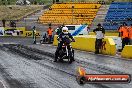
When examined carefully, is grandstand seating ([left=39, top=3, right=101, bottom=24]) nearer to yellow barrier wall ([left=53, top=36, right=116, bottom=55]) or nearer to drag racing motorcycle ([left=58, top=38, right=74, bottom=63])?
yellow barrier wall ([left=53, top=36, right=116, bottom=55])

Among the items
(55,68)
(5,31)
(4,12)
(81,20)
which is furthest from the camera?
(4,12)

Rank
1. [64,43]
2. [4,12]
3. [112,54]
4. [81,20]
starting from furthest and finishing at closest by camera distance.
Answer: [4,12]
[81,20]
[112,54]
[64,43]

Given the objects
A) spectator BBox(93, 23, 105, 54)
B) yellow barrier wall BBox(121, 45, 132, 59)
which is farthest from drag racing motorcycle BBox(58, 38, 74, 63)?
spectator BBox(93, 23, 105, 54)

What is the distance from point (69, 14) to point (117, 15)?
798 cm

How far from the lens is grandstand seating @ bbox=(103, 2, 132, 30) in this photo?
2074 inches

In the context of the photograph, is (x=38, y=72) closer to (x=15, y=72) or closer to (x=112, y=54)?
(x=15, y=72)

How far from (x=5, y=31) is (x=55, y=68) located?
3394cm

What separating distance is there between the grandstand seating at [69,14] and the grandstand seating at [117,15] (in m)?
2.67

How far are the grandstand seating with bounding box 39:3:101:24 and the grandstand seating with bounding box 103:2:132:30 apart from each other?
267 cm

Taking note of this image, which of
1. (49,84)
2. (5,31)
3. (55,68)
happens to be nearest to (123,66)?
(55,68)

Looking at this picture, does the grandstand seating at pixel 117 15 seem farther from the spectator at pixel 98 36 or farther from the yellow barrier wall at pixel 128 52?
the yellow barrier wall at pixel 128 52

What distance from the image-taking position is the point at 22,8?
71.1 m

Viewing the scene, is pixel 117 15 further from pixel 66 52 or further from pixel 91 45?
pixel 66 52

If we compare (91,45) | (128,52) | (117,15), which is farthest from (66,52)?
(117,15)
